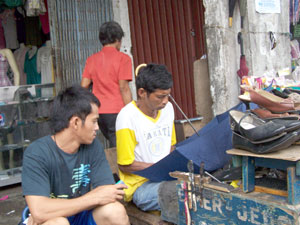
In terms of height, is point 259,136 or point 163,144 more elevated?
point 259,136

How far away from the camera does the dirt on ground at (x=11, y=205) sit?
3.57m

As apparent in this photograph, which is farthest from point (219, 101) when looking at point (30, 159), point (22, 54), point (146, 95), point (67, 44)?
point (22, 54)

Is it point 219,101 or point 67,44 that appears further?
point 67,44

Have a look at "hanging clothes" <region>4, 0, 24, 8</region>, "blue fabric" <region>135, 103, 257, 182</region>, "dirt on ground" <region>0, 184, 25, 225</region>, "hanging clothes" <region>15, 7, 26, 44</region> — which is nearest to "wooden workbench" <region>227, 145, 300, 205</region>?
"blue fabric" <region>135, 103, 257, 182</region>

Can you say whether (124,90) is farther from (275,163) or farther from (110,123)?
(275,163)

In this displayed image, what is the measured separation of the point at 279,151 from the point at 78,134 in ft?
3.89

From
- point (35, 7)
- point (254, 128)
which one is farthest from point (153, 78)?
point (35, 7)

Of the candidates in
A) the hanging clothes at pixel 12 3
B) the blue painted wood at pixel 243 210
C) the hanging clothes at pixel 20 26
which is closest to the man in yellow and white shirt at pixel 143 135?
the blue painted wood at pixel 243 210

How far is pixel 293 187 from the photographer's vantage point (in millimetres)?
1634

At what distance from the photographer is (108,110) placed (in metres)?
3.64

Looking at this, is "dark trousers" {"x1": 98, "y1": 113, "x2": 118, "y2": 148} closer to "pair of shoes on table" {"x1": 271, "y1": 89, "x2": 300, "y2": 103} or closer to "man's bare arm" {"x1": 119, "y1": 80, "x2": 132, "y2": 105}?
"man's bare arm" {"x1": 119, "y1": 80, "x2": 132, "y2": 105}

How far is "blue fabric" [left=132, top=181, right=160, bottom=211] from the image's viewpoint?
2.42m

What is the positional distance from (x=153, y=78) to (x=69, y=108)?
2.28ft

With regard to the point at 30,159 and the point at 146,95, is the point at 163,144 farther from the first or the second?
the point at 30,159
